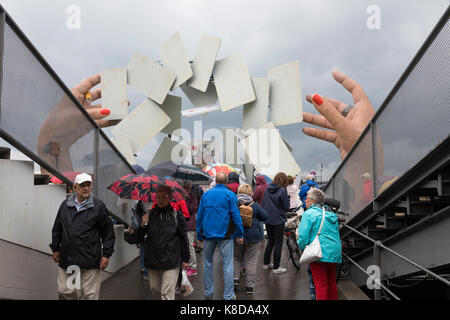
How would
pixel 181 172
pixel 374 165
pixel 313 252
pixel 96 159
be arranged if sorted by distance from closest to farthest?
pixel 313 252 < pixel 374 165 < pixel 96 159 < pixel 181 172

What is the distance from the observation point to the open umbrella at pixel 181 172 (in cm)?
723

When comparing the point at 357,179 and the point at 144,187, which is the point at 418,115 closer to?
the point at 357,179

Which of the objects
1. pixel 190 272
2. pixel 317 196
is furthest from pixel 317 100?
pixel 317 196

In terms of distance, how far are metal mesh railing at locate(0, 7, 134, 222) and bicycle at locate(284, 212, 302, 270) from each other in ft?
11.3

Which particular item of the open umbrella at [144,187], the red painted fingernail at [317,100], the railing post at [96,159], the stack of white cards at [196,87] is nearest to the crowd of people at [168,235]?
the open umbrella at [144,187]

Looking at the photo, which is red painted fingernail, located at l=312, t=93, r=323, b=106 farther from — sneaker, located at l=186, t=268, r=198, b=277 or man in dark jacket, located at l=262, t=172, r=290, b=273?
sneaker, located at l=186, t=268, r=198, b=277

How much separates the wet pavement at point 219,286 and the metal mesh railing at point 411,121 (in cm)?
163

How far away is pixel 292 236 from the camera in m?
8.68

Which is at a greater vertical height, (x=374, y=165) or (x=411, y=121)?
(x=411, y=121)

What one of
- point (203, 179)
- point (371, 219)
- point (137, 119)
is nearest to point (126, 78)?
point (137, 119)

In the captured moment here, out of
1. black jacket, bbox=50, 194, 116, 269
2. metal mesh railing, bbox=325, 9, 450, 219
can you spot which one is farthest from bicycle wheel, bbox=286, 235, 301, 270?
black jacket, bbox=50, 194, 116, 269

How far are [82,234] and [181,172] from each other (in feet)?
10.7

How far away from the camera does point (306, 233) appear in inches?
196

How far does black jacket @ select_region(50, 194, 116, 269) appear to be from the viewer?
14.6 feet
